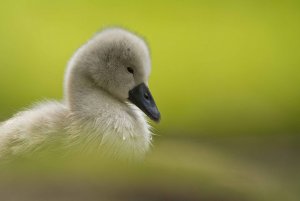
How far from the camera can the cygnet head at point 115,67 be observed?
1.07 metres

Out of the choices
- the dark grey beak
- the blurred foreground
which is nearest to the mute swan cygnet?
the dark grey beak

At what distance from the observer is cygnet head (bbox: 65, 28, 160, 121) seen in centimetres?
107

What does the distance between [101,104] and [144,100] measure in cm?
8

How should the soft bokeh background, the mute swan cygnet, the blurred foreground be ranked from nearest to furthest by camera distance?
the blurred foreground < the mute swan cygnet < the soft bokeh background

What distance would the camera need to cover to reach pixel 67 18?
4.69ft

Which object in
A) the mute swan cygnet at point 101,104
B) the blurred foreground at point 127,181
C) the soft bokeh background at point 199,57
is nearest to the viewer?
the blurred foreground at point 127,181

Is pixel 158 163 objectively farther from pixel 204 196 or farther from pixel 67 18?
pixel 67 18

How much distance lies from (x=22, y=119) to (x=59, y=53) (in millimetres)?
391

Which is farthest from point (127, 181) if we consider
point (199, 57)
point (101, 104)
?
point (199, 57)

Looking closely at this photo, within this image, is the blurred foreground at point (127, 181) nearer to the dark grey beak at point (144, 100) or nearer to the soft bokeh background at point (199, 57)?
the dark grey beak at point (144, 100)

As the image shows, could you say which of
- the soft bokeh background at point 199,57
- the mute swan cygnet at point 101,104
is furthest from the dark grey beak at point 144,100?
the soft bokeh background at point 199,57

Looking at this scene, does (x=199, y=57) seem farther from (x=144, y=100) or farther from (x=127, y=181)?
(x=127, y=181)

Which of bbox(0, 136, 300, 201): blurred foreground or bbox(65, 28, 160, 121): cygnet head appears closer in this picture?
bbox(0, 136, 300, 201): blurred foreground

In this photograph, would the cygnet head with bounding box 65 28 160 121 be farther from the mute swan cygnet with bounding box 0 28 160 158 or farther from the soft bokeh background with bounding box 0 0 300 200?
the soft bokeh background with bounding box 0 0 300 200
